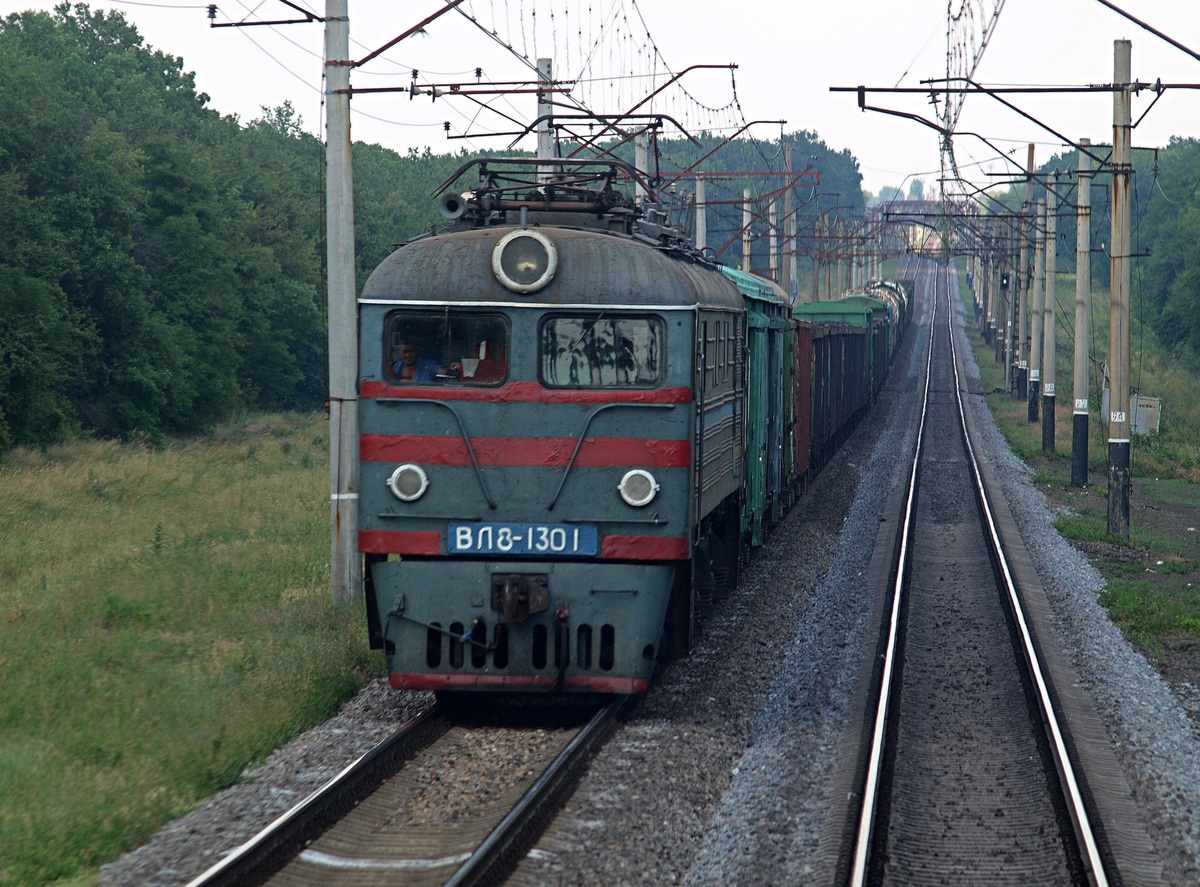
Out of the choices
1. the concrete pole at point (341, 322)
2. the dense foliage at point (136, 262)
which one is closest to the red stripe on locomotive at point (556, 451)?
the concrete pole at point (341, 322)

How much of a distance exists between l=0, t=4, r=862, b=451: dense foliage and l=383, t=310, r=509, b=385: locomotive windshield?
317 inches

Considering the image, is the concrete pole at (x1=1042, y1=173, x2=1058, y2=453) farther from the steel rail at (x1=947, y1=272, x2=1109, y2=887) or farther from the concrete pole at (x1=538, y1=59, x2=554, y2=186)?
the concrete pole at (x1=538, y1=59, x2=554, y2=186)

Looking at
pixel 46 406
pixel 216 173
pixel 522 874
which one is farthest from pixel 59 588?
pixel 216 173

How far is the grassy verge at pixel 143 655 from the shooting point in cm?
682

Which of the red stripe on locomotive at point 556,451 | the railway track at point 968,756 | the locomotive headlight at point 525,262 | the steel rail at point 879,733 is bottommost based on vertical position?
the railway track at point 968,756

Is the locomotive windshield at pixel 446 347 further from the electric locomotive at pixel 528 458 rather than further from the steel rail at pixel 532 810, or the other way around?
the steel rail at pixel 532 810

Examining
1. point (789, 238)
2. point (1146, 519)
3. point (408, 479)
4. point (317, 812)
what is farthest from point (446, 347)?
point (789, 238)

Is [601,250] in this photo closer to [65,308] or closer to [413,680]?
[413,680]

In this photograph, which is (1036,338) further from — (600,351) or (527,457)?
(527,457)

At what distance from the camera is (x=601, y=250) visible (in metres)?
8.45

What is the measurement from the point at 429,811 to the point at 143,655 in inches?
176

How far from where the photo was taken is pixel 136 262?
3462cm

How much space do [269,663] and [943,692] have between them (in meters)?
5.42

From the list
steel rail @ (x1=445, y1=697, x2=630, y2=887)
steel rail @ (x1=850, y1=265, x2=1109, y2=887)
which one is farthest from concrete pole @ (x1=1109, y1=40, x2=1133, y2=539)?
steel rail @ (x1=445, y1=697, x2=630, y2=887)
